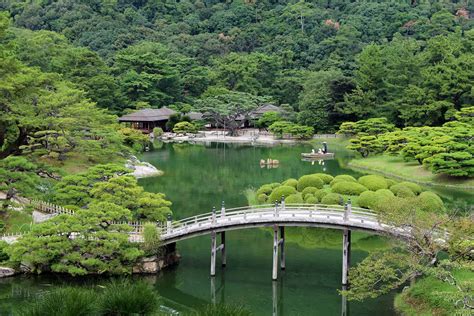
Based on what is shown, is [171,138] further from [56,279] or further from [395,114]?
[56,279]

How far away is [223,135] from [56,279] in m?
49.7

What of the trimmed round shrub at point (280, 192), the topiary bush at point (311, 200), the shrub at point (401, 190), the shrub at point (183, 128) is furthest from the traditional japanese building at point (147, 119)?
the shrub at point (401, 190)

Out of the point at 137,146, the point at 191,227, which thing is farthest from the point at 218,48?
the point at 191,227

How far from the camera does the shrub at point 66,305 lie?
1041 cm

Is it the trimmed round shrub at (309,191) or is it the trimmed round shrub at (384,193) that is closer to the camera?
the trimmed round shrub at (384,193)

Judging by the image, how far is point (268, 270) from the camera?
25.1 metres

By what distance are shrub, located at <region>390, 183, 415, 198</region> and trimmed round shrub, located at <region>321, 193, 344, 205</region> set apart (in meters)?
3.28

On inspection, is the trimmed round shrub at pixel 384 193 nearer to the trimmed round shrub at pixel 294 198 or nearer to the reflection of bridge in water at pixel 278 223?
the trimmed round shrub at pixel 294 198

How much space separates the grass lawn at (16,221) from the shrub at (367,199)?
15123 millimetres

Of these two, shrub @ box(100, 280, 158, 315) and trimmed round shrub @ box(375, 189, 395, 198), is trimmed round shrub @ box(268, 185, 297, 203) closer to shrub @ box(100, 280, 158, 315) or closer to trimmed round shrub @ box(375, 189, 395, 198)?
trimmed round shrub @ box(375, 189, 395, 198)

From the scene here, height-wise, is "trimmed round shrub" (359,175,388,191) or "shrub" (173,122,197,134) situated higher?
"shrub" (173,122,197,134)

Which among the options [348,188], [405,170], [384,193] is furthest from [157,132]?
[384,193]

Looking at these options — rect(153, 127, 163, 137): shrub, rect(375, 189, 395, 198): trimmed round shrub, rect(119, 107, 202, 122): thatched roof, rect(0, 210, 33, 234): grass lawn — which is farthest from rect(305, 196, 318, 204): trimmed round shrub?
rect(119, 107, 202, 122): thatched roof

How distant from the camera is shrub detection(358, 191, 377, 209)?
31.5 meters
